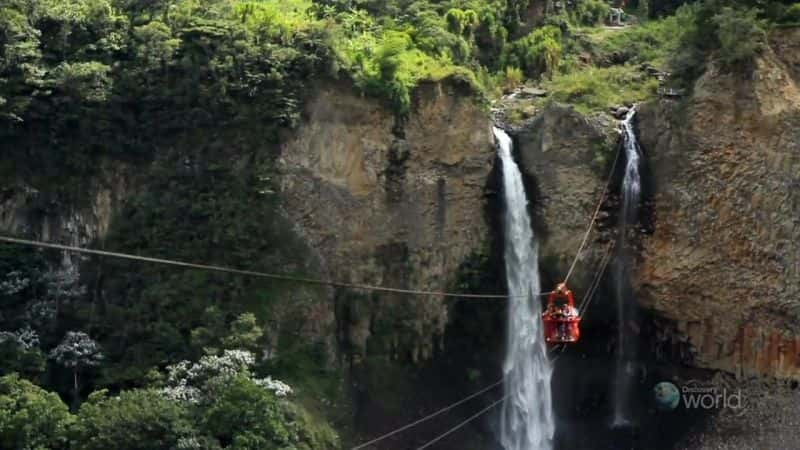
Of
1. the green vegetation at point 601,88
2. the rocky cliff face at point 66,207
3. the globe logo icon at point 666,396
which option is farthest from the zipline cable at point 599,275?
the rocky cliff face at point 66,207

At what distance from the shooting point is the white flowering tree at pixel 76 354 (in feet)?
97.3

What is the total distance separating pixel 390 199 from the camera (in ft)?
108

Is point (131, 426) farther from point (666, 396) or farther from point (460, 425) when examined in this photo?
point (666, 396)

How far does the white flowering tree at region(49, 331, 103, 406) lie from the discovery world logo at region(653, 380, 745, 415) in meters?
13.1

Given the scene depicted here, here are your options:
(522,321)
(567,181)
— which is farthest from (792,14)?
(522,321)

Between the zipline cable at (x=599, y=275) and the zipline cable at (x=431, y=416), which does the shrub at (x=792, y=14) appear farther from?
the zipline cable at (x=431, y=416)

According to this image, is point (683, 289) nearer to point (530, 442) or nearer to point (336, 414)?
point (530, 442)

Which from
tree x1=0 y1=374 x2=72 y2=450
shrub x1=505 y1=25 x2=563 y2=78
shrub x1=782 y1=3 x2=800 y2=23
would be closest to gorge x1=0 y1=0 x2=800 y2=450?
shrub x1=782 y1=3 x2=800 y2=23

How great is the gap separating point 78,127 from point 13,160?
1567mm

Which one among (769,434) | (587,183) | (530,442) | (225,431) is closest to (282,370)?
(225,431)

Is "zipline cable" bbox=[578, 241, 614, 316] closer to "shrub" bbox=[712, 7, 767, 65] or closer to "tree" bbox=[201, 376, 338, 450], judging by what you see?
"shrub" bbox=[712, 7, 767, 65]

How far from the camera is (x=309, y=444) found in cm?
2928

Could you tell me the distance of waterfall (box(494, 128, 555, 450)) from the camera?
33.8 m

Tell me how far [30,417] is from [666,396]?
1488 centimetres
